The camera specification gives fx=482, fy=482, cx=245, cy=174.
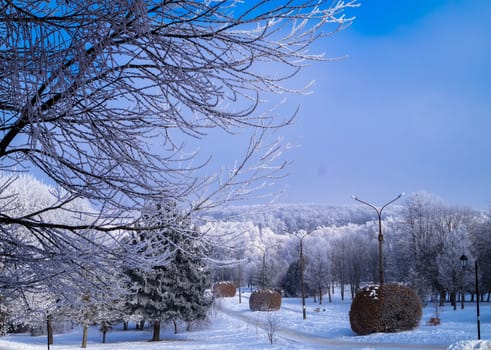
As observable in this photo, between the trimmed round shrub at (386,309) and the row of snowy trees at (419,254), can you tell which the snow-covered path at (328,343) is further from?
the row of snowy trees at (419,254)

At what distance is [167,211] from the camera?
345cm

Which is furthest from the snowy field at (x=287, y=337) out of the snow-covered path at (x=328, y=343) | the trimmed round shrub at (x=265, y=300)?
the trimmed round shrub at (x=265, y=300)

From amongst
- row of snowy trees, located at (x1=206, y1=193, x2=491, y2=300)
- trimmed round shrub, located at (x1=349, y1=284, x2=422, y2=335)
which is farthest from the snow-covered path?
row of snowy trees, located at (x1=206, y1=193, x2=491, y2=300)

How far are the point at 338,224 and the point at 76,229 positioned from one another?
158203mm

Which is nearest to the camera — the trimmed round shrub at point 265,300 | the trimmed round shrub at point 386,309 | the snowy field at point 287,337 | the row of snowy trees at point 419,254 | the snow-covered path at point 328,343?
the snow-covered path at point 328,343

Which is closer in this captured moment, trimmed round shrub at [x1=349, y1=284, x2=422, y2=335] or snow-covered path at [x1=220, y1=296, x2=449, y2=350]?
snow-covered path at [x1=220, y1=296, x2=449, y2=350]

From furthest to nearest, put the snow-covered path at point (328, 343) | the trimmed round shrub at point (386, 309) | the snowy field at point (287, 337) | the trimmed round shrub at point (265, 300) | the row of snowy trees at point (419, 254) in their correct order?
the row of snowy trees at point (419, 254)
the trimmed round shrub at point (265, 300)
the trimmed round shrub at point (386, 309)
the snowy field at point (287, 337)
the snow-covered path at point (328, 343)

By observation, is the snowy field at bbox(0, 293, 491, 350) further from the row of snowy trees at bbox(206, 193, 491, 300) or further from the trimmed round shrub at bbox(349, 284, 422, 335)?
the row of snowy trees at bbox(206, 193, 491, 300)

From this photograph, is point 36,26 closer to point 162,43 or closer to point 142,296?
point 162,43

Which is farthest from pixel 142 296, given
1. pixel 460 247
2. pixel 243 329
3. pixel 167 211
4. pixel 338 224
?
pixel 338 224

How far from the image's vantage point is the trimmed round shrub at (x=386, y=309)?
21.1 metres

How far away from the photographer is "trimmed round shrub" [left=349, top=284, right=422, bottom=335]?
21094 mm

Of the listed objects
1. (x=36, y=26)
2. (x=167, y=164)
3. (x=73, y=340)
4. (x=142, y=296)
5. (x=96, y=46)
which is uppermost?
(x=36, y=26)

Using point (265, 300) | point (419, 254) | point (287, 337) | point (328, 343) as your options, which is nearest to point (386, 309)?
point (328, 343)
